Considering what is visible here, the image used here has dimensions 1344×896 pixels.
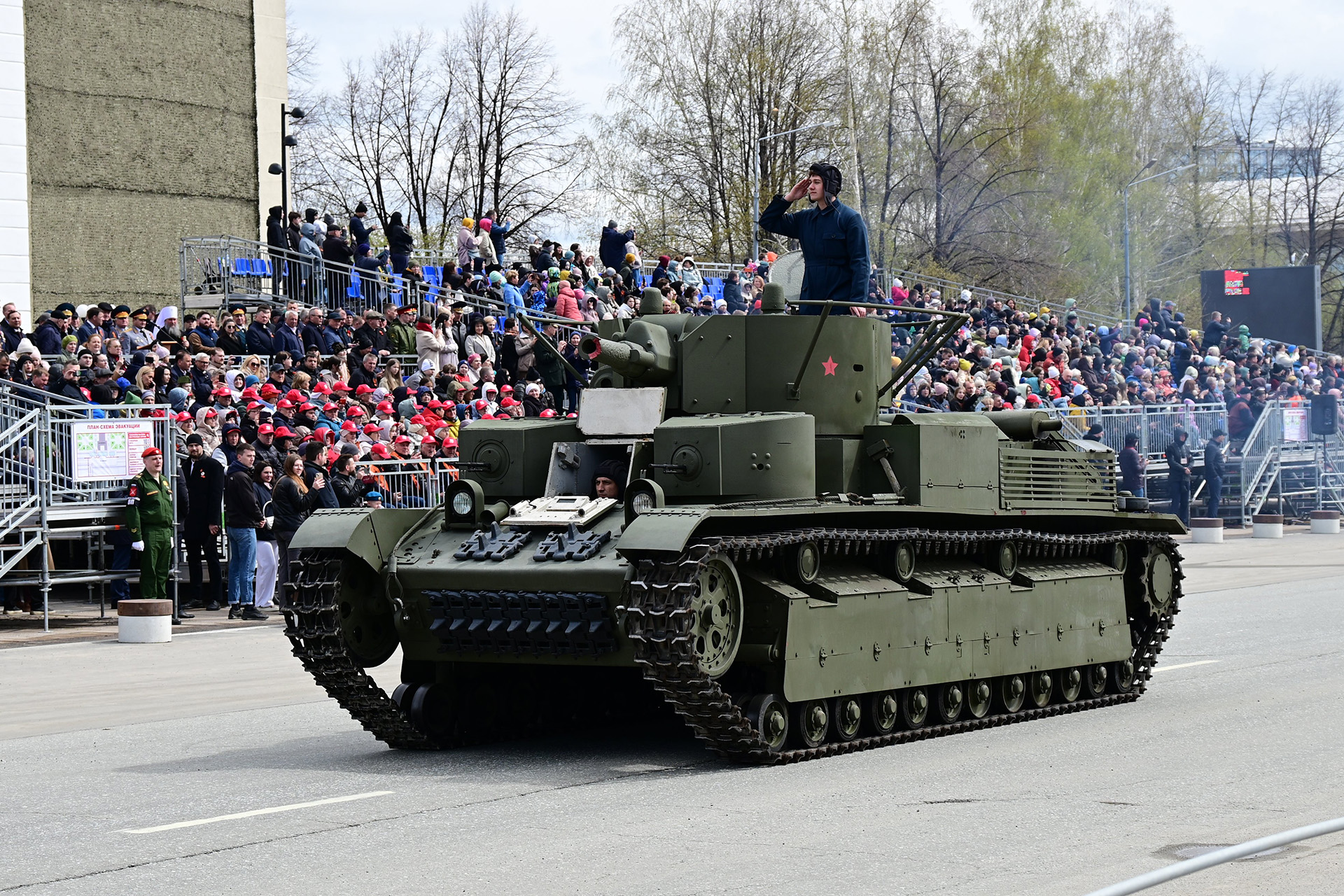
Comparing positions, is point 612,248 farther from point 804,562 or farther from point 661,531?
point 661,531

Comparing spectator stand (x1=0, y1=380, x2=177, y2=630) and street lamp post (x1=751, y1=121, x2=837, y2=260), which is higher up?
street lamp post (x1=751, y1=121, x2=837, y2=260)

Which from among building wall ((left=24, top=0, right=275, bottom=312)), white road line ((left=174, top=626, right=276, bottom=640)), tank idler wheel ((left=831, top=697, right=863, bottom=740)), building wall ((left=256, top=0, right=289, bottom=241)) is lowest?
white road line ((left=174, top=626, right=276, bottom=640))

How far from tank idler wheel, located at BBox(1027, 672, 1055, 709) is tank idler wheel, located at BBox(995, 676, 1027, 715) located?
0.61ft

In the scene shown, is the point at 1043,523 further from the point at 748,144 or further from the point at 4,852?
the point at 748,144

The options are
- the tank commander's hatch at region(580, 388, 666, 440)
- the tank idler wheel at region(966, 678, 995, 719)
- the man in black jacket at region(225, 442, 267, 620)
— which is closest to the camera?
the tank commander's hatch at region(580, 388, 666, 440)

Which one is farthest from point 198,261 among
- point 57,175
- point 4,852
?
point 4,852

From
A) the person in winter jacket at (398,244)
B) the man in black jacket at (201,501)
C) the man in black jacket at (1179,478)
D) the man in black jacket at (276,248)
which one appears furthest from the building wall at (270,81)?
the man in black jacket at (201,501)

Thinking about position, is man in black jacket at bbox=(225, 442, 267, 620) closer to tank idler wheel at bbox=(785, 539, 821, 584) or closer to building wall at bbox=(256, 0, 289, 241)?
tank idler wheel at bbox=(785, 539, 821, 584)

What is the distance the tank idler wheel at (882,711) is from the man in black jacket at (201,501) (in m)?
10.4

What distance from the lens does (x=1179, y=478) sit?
3384cm

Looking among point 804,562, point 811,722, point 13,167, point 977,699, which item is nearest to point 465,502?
point 804,562

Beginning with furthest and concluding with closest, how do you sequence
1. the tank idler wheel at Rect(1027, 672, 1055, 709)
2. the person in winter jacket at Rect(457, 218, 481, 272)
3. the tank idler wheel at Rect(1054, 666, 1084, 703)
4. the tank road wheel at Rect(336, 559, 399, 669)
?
the person in winter jacket at Rect(457, 218, 481, 272)
the tank idler wheel at Rect(1054, 666, 1084, 703)
the tank idler wheel at Rect(1027, 672, 1055, 709)
the tank road wheel at Rect(336, 559, 399, 669)

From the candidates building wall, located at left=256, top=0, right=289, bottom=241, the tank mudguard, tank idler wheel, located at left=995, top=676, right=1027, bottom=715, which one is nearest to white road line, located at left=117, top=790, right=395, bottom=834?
the tank mudguard

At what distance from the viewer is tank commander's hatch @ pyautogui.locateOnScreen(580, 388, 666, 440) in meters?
11.9
